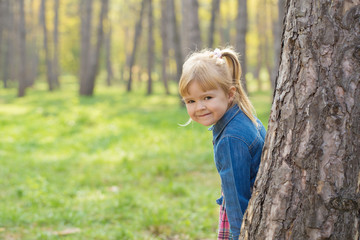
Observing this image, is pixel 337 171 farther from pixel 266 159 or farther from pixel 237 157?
pixel 237 157

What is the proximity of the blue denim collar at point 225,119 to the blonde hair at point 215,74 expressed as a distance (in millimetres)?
51

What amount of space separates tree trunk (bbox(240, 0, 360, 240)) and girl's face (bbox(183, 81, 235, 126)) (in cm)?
47

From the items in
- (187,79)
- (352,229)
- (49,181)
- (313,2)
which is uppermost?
(313,2)

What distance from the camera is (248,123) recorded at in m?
2.49

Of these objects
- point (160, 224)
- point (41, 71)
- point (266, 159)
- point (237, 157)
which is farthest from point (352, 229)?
point (41, 71)

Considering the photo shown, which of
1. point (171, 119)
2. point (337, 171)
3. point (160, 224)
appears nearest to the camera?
point (337, 171)

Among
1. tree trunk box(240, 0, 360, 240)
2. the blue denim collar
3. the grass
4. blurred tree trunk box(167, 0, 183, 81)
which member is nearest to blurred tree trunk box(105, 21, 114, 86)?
blurred tree trunk box(167, 0, 183, 81)

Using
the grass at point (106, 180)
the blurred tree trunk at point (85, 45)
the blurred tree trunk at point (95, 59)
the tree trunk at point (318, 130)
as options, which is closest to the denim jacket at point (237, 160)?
the tree trunk at point (318, 130)

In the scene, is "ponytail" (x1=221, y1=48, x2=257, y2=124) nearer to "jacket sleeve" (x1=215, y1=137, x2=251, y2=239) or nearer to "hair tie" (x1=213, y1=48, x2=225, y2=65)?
"hair tie" (x1=213, y1=48, x2=225, y2=65)

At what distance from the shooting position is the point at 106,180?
689 centimetres

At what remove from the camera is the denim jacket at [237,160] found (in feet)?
7.62

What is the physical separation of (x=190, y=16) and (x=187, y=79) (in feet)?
38.3

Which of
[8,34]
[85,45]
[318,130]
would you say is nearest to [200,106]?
[318,130]

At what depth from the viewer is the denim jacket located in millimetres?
2322
